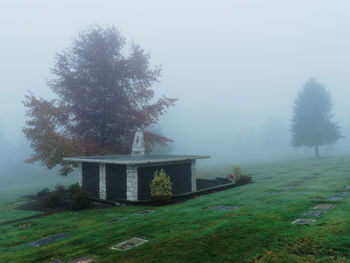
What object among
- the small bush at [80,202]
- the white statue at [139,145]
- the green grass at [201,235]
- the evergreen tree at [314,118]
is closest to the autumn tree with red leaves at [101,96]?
the white statue at [139,145]

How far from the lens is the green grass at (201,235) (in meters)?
7.02

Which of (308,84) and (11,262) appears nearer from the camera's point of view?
(11,262)

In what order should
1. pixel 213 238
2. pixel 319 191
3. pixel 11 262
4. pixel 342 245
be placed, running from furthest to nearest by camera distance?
1. pixel 319 191
2. pixel 213 238
3. pixel 11 262
4. pixel 342 245

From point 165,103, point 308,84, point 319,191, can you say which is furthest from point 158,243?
point 308,84

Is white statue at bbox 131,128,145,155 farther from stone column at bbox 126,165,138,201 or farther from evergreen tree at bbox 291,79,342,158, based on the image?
evergreen tree at bbox 291,79,342,158

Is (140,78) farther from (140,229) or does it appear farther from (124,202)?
(140,229)

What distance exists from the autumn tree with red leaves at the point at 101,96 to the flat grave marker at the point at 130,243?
17939 mm

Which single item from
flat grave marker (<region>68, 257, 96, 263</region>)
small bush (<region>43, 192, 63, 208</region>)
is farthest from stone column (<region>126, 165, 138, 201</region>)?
flat grave marker (<region>68, 257, 96, 263</region>)

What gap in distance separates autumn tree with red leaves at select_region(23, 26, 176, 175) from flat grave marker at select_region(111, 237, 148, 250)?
17939 millimetres

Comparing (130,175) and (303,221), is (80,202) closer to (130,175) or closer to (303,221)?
(130,175)

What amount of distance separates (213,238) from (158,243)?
1682mm

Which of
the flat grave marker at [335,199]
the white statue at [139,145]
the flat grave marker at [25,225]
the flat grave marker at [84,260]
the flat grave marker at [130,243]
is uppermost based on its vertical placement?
the white statue at [139,145]

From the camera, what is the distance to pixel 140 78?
2994cm

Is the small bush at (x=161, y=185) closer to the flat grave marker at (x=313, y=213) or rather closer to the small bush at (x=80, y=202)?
the small bush at (x=80, y=202)
